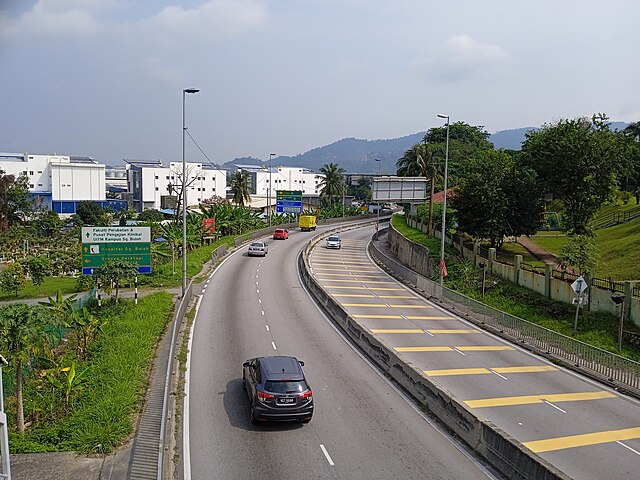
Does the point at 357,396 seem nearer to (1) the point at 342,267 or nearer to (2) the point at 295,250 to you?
(1) the point at 342,267

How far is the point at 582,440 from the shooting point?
1515cm

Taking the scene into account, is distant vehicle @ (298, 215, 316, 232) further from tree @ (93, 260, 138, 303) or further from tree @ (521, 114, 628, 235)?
tree @ (93, 260, 138, 303)

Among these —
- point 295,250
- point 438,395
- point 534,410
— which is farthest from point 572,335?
point 295,250

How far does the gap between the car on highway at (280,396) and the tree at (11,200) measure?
78.3m

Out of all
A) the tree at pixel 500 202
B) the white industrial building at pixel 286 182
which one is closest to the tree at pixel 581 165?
the tree at pixel 500 202

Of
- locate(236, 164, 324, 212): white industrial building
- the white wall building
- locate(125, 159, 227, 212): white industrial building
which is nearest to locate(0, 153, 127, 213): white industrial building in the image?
the white wall building

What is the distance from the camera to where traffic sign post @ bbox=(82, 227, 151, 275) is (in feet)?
108

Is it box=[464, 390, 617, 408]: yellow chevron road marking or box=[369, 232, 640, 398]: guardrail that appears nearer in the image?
box=[464, 390, 617, 408]: yellow chevron road marking

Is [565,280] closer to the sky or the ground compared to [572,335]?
closer to the sky

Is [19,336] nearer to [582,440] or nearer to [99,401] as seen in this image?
[99,401]

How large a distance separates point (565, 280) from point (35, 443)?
88.2 feet

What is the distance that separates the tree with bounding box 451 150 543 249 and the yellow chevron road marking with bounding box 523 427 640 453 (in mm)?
28603

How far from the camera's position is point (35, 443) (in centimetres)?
1448

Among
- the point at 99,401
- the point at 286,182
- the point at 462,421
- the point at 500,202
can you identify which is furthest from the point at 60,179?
the point at 462,421
